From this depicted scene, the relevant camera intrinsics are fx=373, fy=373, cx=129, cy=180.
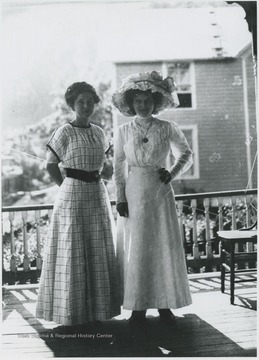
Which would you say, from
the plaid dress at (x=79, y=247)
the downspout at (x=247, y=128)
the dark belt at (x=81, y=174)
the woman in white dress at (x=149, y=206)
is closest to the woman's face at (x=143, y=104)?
the woman in white dress at (x=149, y=206)

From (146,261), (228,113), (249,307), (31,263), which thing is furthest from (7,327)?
(228,113)

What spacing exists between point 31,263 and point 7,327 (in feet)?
3.82

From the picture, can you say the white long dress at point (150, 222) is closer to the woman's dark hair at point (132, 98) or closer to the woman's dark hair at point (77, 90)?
the woman's dark hair at point (132, 98)

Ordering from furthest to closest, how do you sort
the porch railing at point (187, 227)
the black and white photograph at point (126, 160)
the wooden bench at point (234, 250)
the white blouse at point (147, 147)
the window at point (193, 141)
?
the porch railing at point (187, 227) < the window at point (193, 141) < the wooden bench at point (234, 250) < the white blouse at point (147, 147) < the black and white photograph at point (126, 160)

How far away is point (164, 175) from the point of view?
2.10 metres

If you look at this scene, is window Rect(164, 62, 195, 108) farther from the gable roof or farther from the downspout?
the downspout

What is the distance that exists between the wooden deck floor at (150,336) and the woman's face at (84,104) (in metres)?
1.20

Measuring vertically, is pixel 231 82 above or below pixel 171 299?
above

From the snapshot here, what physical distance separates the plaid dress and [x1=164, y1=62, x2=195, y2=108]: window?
766mm

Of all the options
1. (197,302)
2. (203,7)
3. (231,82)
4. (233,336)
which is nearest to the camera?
(233,336)

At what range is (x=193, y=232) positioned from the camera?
3326 millimetres

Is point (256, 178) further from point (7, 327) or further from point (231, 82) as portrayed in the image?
point (7, 327)

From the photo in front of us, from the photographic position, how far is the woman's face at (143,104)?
6.93 feet

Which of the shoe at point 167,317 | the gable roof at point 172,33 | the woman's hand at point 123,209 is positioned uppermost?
the gable roof at point 172,33
